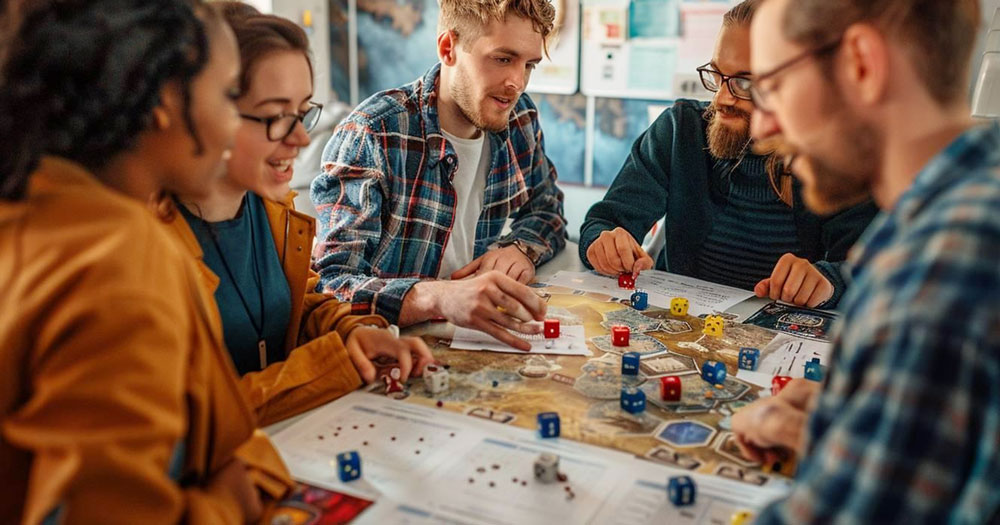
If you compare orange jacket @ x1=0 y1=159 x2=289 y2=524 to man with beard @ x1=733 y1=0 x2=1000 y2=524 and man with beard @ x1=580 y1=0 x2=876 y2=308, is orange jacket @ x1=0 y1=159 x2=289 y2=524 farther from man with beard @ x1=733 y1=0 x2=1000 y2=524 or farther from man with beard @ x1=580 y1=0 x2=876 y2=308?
man with beard @ x1=580 y1=0 x2=876 y2=308

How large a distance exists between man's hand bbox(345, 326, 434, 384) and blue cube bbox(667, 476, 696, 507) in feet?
1.82

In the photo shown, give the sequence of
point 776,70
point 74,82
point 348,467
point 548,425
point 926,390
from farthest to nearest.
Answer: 1. point 548,425
2. point 348,467
3. point 776,70
4. point 74,82
5. point 926,390

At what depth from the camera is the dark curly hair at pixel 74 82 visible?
827 millimetres

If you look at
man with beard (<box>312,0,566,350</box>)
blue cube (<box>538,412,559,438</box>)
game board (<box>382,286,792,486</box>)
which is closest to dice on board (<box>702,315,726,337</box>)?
game board (<box>382,286,792,486</box>)

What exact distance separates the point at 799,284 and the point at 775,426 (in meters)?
0.89

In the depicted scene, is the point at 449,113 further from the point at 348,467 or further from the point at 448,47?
the point at 348,467

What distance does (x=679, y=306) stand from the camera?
1.87 metres

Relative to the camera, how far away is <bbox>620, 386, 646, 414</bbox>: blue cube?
53.2 inches

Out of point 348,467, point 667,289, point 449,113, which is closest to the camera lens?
point 348,467

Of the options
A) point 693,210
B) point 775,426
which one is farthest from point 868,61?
point 693,210

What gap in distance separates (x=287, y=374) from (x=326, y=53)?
3.89m

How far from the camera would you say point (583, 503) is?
3.58 feet

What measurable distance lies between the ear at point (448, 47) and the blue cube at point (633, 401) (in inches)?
48.9

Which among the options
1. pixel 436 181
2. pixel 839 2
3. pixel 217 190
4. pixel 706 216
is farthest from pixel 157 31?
pixel 706 216
